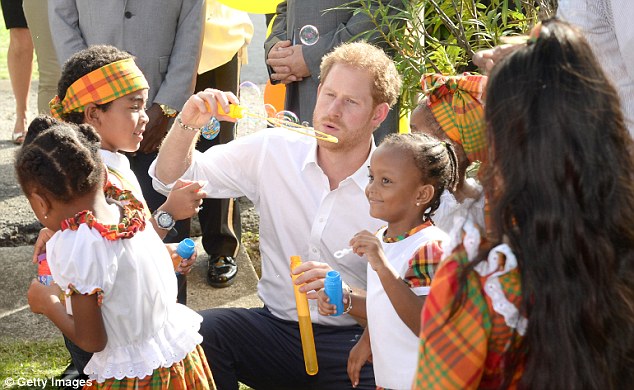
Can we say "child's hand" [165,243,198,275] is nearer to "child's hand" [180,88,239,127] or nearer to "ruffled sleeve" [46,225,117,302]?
"child's hand" [180,88,239,127]

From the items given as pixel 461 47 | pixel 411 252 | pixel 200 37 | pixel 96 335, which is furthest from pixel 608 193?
pixel 200 37

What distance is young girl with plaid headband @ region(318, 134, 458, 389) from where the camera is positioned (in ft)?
8.94

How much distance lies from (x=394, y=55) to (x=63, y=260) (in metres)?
2.20

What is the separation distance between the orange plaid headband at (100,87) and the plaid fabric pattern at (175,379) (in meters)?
1.07

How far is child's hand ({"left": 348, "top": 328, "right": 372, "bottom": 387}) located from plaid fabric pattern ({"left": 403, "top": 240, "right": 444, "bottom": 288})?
14.7 inches

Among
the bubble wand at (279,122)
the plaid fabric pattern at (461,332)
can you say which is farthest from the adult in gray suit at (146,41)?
the plaid fabric pattern at (461,332)

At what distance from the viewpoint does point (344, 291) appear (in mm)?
3113

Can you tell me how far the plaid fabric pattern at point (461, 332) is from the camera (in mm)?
1847

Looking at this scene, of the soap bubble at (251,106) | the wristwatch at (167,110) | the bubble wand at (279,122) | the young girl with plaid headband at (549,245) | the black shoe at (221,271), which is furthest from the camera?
the soap bubble at (251,106)

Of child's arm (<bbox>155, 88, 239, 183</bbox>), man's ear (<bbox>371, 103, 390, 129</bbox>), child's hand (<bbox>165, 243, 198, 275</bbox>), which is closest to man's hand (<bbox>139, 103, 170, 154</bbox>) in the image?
child's arm (<bbox>155, 88, 239, 183</bbox>)

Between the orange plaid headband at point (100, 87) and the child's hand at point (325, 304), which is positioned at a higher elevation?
the orange plaid headband at point (100, 87)

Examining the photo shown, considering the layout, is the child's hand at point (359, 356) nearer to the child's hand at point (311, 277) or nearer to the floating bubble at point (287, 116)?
the child's hand at point (311, 277)

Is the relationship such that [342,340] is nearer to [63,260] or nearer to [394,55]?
[63,260]

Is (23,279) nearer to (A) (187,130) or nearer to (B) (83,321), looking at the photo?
(A) (187,130)
